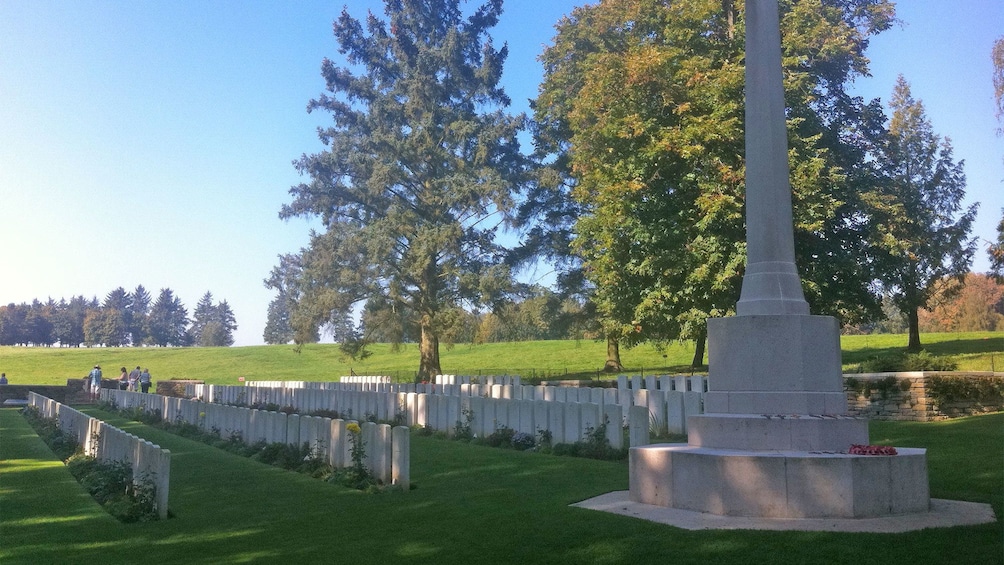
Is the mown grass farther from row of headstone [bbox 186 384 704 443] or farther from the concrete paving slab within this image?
the concrete paving slab

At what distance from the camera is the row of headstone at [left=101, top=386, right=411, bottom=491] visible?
8227 millimetres

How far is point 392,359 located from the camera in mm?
56250

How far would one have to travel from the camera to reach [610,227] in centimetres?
2019

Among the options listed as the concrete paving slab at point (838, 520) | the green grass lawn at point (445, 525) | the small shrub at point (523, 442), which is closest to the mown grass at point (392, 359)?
the small shrub at point (523, 442)

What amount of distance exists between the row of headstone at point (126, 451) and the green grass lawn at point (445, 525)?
386 mm

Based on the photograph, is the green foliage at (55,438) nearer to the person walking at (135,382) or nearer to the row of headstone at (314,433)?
the row of headstone at (314,433)

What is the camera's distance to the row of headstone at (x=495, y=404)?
11.8 metres

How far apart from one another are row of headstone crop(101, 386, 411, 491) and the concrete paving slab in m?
2.74

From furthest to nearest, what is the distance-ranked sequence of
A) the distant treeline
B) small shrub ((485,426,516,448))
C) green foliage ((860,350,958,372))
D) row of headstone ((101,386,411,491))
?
the distant treeline < green foliage ((860,350,958,372)) < small shrub ((485,426,516,448)) < row of headstone ((101,386,411,491))

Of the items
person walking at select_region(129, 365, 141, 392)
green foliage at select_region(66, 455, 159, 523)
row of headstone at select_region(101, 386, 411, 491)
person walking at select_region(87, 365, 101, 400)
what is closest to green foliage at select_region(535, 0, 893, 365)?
row of headstone at select_region(101, 386, 411, 491)

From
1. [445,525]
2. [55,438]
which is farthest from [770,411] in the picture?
[55,438]

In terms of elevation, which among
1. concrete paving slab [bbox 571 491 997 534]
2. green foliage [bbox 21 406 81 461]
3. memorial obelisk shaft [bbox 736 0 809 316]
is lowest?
green foliage [bbox 21 406 81 461]

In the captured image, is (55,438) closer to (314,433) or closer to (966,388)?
(314,433)

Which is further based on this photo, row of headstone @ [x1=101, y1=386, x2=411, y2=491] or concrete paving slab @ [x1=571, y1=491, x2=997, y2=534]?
row of headstone @ [x1=101, y1=386, x2=411, y2=491]
